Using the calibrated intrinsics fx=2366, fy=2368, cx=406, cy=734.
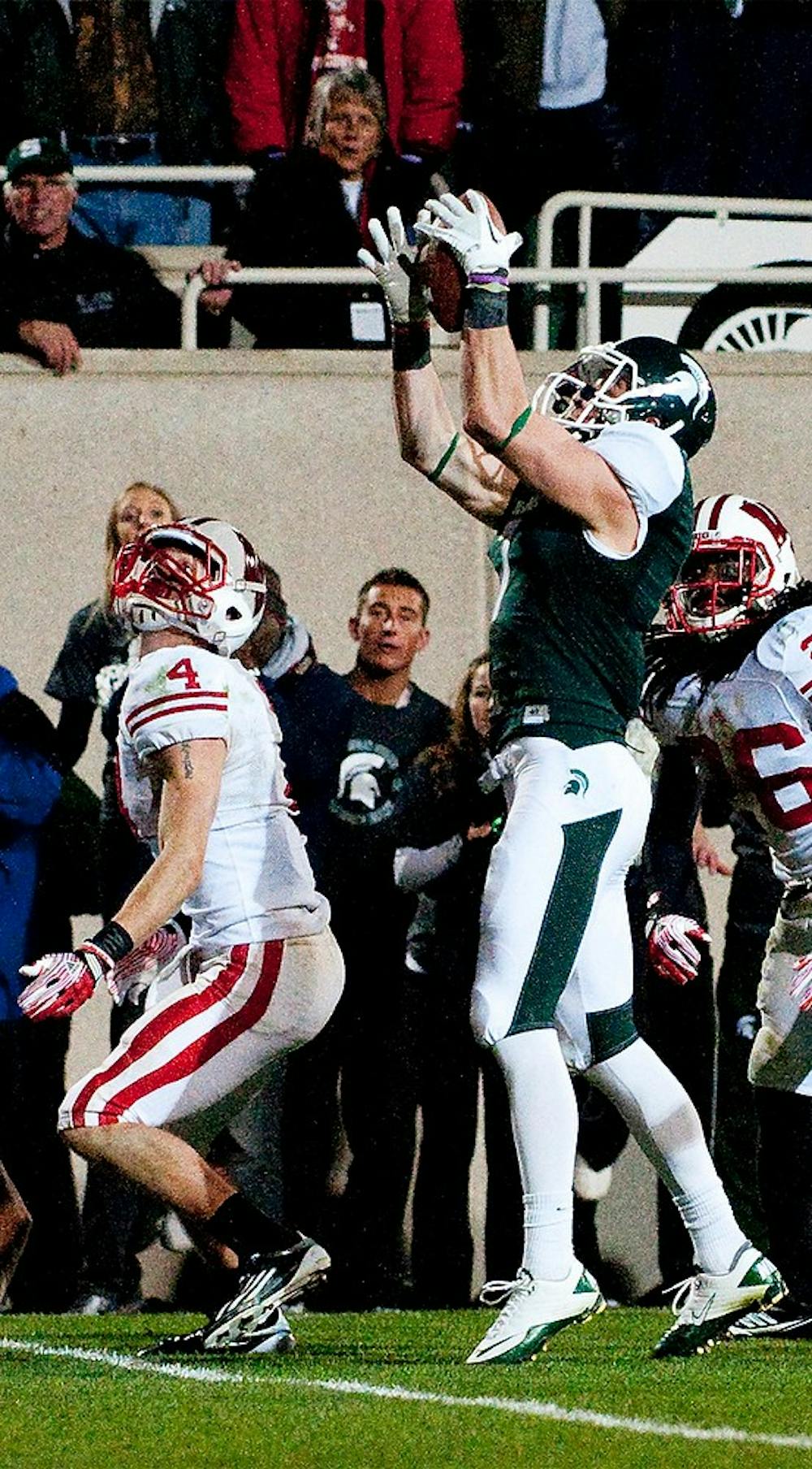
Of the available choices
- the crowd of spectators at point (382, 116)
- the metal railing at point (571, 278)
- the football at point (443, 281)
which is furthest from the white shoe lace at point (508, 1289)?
the crowd of spectators at point (382, 116)

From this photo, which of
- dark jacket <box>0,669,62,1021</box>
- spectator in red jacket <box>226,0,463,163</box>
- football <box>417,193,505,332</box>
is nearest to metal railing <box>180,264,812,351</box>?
spectator in red jacket <box>226,0,463,163</box>

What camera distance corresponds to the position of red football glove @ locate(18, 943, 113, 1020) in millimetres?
4148

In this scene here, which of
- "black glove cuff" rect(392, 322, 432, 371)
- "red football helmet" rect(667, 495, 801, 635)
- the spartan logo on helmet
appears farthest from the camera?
"red football helmet" rect(667, 495, 801, 635)

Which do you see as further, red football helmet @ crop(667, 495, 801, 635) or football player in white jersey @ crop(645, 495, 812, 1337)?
red football helmet @ crop(667, 495, 801, 635)

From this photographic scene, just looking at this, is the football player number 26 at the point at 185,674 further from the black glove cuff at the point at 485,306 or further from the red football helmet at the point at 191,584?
the black glove cuff at the point at 485,306

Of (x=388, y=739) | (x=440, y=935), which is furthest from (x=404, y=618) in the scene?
(x=440, y=935)

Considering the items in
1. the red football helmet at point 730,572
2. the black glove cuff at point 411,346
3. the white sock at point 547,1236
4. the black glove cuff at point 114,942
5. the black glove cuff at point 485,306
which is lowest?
the white sock at point 547,1236

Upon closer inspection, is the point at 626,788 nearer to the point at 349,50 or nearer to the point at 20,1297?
the point at 20,1297

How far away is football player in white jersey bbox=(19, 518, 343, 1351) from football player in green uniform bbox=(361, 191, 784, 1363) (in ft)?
1.46

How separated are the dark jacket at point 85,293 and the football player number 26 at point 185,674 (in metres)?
3.20

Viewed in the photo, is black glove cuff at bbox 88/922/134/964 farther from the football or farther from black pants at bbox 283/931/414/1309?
black pants at bbox 283/931/414/1309

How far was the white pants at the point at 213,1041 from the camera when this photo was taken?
172 inches

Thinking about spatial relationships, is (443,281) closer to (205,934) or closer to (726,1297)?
(205,934)

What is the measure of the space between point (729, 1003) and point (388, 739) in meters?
1.19
